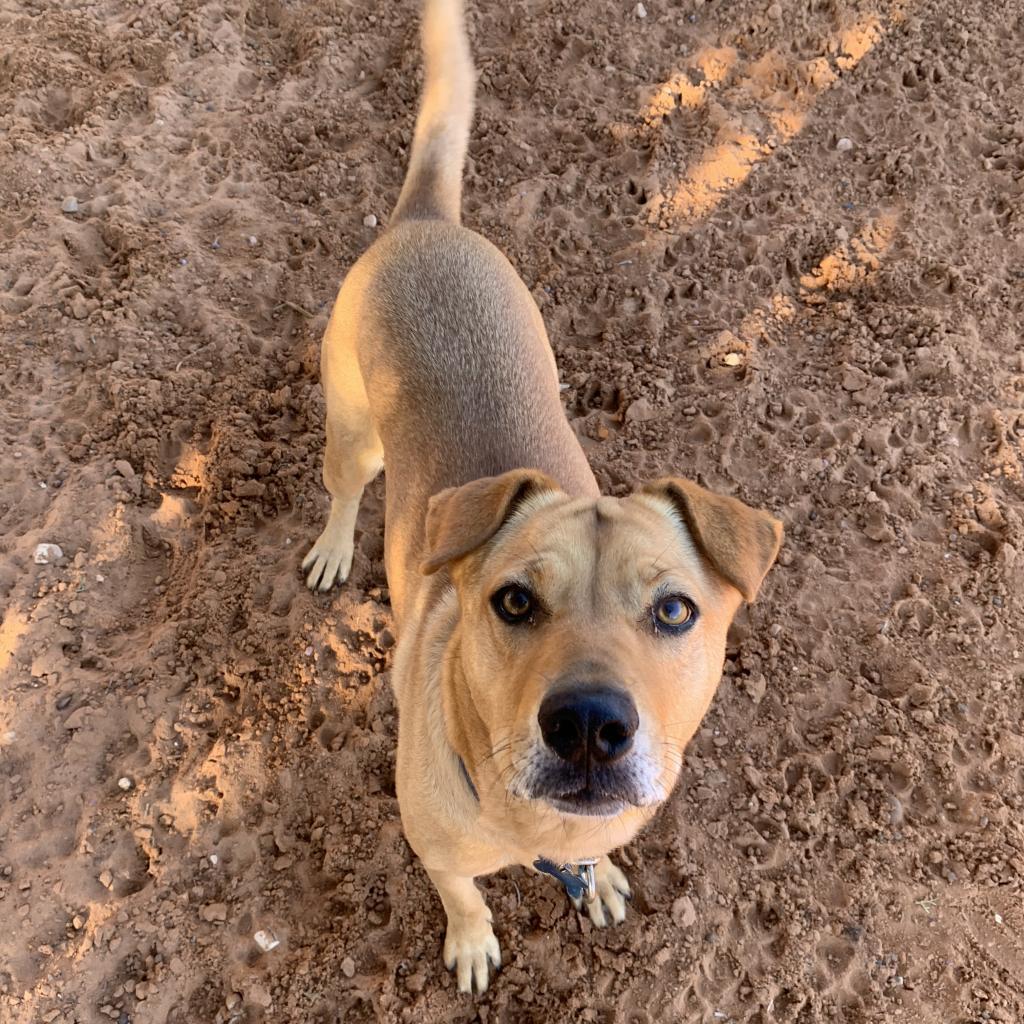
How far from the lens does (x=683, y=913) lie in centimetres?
321

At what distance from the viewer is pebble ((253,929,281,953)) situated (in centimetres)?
325

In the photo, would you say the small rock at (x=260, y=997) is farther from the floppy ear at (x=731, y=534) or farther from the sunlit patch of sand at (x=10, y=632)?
the floppy ear at (x=731, y=534)

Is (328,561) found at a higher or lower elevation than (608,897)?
higher

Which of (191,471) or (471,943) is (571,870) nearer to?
(471,943)

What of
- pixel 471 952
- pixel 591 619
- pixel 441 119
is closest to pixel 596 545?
pixel 591 619

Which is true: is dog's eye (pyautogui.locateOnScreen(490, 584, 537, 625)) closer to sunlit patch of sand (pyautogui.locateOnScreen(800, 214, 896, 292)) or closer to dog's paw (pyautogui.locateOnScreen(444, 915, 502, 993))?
dog's paw (pyautogui.locateOnScreen(444, 915, 502, 993))

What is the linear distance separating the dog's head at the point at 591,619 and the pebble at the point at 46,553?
2700mm

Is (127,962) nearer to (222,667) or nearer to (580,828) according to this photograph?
(222,667)

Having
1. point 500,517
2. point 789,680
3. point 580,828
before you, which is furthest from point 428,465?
point 789,680

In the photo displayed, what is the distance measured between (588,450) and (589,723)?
9.39 ft

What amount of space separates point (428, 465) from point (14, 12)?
623 cm

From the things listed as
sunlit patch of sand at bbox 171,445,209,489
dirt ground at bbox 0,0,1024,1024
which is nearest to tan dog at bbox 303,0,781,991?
dirt ground at bbox 0,0,1024,1024

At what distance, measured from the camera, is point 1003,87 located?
5.61 metres

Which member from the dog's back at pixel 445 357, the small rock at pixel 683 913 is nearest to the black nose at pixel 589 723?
the dog's back at pixel 445 357
